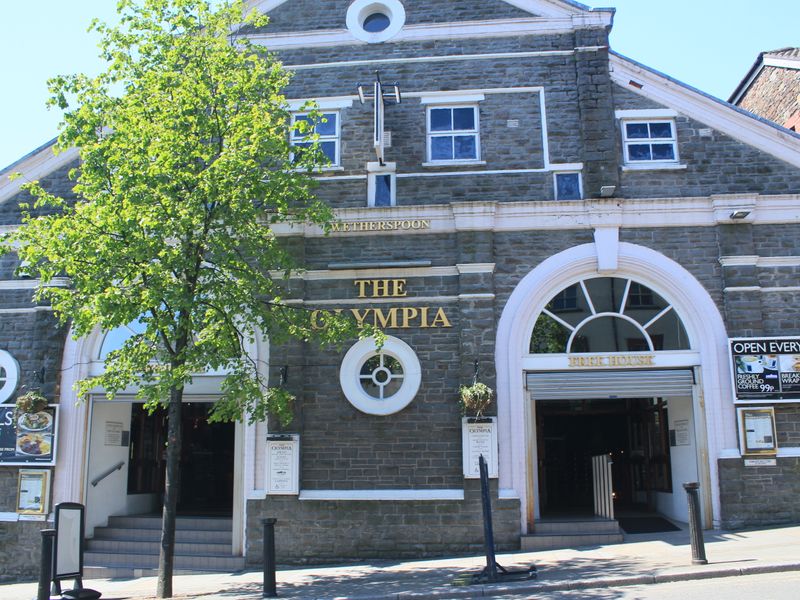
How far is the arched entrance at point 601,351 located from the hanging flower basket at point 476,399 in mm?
463

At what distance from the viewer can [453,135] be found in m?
14.4

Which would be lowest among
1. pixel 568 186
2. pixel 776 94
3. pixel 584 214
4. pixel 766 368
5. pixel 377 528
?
pixel 377 528

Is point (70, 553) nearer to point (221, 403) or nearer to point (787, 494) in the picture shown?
point (221, 403)

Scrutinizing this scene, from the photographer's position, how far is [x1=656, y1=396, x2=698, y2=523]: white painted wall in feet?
45.0

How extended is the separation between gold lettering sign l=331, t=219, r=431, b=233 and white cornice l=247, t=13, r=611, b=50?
3.60m

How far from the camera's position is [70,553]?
10750mm

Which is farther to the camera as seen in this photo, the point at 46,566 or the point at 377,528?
the point at 377,528

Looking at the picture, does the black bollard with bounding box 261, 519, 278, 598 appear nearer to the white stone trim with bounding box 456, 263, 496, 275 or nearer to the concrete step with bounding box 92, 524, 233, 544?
the concrete step with bounding box 92, 524, 233, 544

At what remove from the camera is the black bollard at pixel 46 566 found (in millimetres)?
9953

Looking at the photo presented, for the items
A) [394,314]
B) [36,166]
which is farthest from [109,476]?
[394,314]

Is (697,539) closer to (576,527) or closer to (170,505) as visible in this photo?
(576,527)

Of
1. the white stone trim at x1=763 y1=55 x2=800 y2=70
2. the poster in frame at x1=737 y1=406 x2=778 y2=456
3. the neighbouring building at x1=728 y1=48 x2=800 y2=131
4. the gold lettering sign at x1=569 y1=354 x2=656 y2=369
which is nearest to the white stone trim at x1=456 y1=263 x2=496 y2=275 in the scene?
the gold lettering sign at x1=569 y1=354 x2=656 y2=369

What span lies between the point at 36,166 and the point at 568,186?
978 cm

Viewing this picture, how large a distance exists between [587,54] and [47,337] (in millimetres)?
10879
